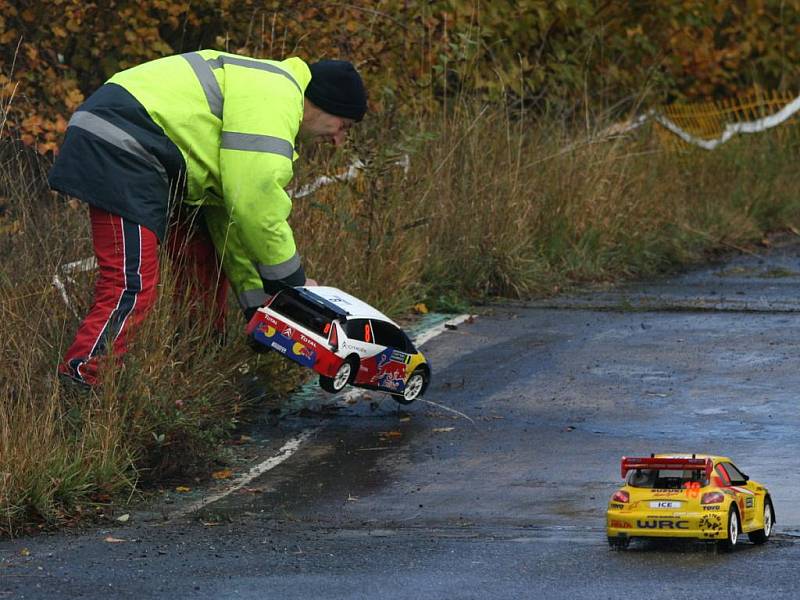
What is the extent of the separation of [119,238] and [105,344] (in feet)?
1.84

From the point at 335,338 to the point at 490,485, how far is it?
46.4 inches

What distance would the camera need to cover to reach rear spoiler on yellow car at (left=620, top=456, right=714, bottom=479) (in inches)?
249

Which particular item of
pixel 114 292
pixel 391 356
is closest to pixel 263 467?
pixel 391 356

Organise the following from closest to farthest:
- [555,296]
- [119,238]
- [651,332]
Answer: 1. [119,238]
2. [651,332]
3. [555,296]

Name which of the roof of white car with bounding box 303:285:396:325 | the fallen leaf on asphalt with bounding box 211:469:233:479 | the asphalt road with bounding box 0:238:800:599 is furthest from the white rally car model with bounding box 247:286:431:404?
the fallen leaf on asphalt with bounding box 211:469:233:479

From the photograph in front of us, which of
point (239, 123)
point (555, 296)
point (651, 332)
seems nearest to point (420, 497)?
point (239, 123)

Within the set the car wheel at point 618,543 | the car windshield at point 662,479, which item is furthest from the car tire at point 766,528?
the car wheel at point 618,543

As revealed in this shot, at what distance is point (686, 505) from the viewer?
620 centimetres

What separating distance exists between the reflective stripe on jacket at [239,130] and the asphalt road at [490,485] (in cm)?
114

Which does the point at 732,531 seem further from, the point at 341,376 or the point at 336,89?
the point at 336,89

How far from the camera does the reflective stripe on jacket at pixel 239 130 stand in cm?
786

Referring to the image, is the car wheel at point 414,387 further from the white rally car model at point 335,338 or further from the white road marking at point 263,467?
the white road marking at point 263,467

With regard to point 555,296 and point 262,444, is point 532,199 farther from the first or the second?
point 262,444

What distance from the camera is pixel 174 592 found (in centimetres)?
588
